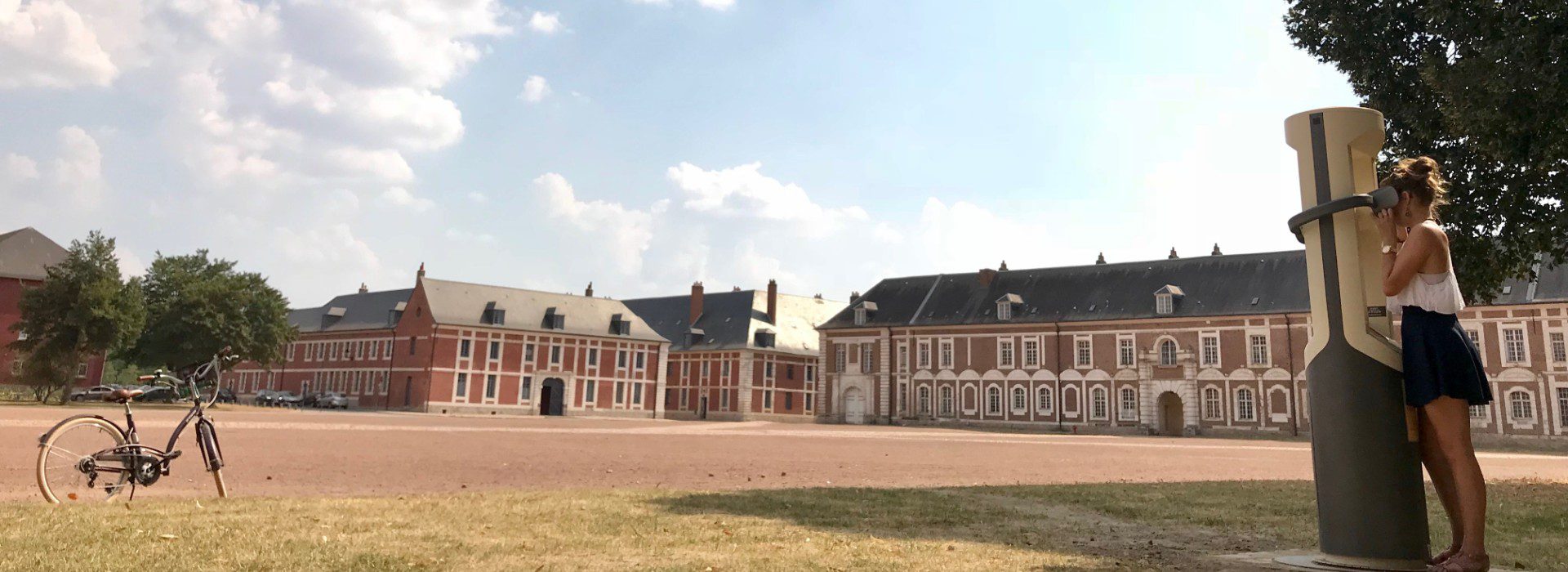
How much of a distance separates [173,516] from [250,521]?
69cm

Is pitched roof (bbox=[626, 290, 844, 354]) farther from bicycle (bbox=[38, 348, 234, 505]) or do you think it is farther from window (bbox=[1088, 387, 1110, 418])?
bicycle (bbox=[38, 348, 234, 505])

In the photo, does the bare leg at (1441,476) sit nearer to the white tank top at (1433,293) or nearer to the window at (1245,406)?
the white tank top at (1433,293)

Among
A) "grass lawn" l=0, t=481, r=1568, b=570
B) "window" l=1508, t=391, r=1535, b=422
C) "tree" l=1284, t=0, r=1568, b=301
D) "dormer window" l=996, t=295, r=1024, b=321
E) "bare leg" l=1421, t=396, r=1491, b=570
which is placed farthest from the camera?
"dormer window" l=996, t=295, r=1024, b=321

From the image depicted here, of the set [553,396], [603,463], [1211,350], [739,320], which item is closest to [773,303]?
[739,320]

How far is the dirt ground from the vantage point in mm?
10195

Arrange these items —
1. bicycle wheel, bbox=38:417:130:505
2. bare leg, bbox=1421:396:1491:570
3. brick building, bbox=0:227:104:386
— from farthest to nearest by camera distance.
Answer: brick building, bbox=0:227:104:386 < bicycle wheel, bbox=38:417:130:505 < bare leg, bbox=1421:396:1491:570

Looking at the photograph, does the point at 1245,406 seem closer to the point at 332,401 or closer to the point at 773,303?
the point at 773,303

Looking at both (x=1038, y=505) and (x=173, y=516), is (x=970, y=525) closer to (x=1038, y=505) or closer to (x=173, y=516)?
(x=1038, y=505)

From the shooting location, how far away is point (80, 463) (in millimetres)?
7027

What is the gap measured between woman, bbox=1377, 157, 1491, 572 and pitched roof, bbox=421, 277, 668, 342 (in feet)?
194

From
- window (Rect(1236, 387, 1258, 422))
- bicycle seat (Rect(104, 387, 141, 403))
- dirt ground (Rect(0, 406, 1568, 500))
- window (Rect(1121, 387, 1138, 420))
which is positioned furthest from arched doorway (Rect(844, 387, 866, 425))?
bicycle seat (Rect(104, 387, 141, 403))

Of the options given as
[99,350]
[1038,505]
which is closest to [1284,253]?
[1038,505]

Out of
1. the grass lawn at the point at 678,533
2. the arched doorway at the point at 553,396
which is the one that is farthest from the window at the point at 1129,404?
the grass lawn at the point at 678,533

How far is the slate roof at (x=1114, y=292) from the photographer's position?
1802 inches
